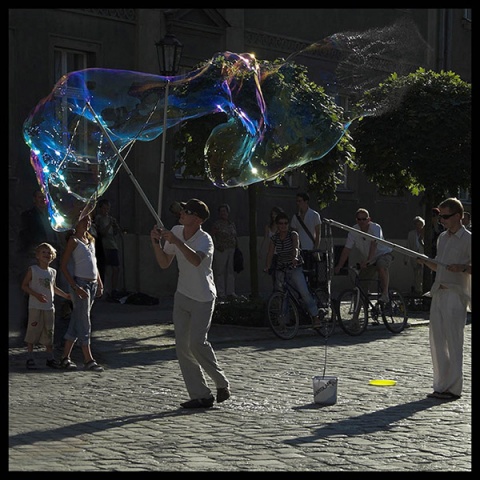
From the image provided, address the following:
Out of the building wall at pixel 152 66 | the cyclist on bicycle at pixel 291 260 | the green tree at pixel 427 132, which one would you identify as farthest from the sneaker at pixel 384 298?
the building wall at pixel 152 66

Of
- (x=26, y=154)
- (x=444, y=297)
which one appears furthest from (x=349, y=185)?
(x=444, y=297)

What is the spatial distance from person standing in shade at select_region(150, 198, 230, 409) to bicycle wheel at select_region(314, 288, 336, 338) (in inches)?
236

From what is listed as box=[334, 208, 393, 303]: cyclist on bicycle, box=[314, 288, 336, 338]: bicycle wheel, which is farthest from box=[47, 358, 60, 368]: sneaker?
box=[334, 208, 393, 303]: cyclist on bicycle

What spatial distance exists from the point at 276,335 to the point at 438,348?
190 inches

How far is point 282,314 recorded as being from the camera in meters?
15.2

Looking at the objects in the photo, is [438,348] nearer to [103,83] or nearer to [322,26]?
[103,83]

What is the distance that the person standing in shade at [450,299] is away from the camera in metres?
10.2

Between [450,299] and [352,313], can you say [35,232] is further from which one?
[450,299]

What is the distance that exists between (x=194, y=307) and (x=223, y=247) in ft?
36.7

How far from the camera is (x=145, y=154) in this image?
2208 centimetres

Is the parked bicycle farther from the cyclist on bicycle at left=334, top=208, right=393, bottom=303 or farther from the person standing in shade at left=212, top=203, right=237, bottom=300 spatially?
the person standing in shade at left=212, top=203, right=237, bottom=300

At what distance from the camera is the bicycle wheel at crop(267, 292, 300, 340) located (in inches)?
596

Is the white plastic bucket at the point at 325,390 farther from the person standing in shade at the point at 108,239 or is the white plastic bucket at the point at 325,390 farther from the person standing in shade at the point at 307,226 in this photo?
the person standing in shade at the point at 108,239

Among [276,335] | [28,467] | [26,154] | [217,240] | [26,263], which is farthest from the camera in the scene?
[217,240]
